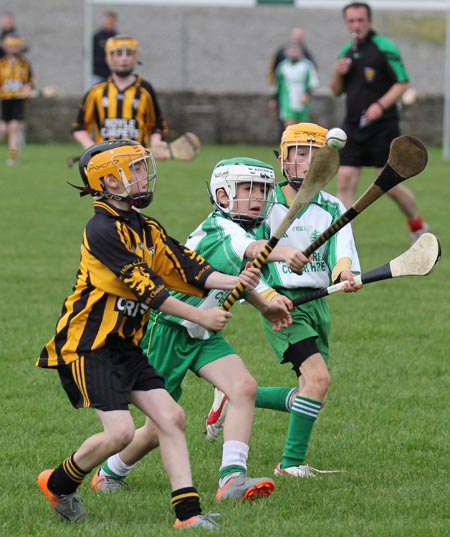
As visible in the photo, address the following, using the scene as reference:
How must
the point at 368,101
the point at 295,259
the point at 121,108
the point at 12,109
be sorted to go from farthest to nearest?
the point at 12,109 < the point at 368,101 < the point at 121,108 < the point at 295,259

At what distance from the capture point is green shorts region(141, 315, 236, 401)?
482 centimetres

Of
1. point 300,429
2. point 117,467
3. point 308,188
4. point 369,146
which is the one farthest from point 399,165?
point 369,146

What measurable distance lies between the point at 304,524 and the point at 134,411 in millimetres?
1932

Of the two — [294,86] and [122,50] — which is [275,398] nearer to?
[122,50]

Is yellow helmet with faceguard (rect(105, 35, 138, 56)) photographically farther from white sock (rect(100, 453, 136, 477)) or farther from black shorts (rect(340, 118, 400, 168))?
white sock (rect(100, 453, 136, 477))

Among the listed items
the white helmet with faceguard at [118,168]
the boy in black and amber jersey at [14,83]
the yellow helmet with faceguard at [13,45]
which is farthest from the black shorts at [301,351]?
the yellow helmet with faceguard at [13,45]

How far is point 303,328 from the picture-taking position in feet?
16.9

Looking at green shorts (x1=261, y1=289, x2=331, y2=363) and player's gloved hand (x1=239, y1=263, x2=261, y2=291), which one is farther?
green shorts (x1=261, y1=289, x2=331, y2=363)

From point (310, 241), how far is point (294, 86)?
15.0m

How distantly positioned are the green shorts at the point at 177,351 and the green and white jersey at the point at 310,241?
0.48 m

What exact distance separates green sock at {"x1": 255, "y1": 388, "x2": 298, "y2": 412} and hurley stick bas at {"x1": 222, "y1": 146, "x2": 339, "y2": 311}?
959mm

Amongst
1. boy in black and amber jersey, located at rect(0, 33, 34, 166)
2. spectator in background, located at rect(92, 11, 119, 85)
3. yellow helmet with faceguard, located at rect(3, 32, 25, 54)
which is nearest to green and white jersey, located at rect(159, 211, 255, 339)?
boy in black and amber jersey, located at rect(0, 33, 34, 166)

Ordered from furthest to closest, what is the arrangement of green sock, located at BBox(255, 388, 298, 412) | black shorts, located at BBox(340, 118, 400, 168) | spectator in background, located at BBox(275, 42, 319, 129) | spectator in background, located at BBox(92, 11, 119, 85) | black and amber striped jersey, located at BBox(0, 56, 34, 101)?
1. spectator in background, located at BBox(92, 11, 119, 85)
2. spectator in background, located at BBox(275, 42, 319, 129)
3. black and amber striped jersey, located at BBox(0, 56, 34, 101)
4. black shorts, located at BBox(340, 118, 400, 168)
5. green sock, located at BBox(255, 388, 298, 412)

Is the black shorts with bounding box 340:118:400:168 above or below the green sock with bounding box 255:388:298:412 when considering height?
above
